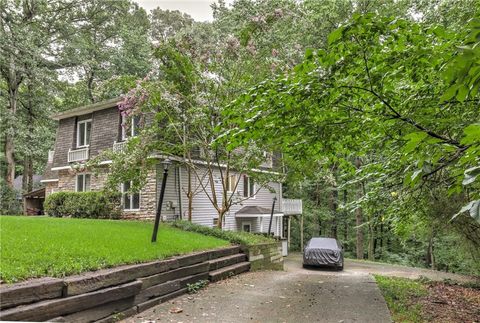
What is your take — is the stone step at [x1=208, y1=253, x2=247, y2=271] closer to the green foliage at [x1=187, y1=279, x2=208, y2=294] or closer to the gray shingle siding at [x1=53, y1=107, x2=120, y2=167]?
the green foliage at [x1=187, y1=279, x2=208, y2=294]

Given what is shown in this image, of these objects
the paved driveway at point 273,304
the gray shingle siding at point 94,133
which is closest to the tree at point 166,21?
the gray shingle siding at point 94,133

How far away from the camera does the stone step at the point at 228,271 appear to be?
22.6ft

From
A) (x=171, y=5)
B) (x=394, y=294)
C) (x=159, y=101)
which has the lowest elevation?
(x=394, y=294)

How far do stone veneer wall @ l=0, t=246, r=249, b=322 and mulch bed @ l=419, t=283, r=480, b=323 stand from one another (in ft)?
12.9

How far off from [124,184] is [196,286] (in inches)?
374

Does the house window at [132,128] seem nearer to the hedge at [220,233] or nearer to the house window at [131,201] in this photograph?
the house window at [131,201]

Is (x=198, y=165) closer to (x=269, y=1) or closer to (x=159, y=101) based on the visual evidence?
(x=159, y=101)

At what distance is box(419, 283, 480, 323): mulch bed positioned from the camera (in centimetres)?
557

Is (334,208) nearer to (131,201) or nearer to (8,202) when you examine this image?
(131,201)

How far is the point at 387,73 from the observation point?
3.70 m

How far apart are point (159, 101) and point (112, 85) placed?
212 centimetres

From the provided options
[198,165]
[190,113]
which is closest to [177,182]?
[198,165]

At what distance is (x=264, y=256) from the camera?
393 inches

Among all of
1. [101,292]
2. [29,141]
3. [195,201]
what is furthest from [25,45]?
[101,292]
